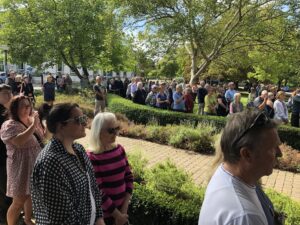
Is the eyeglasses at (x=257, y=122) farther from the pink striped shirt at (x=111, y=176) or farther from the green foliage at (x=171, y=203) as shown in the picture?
the green foliage at (x=171, y=203)

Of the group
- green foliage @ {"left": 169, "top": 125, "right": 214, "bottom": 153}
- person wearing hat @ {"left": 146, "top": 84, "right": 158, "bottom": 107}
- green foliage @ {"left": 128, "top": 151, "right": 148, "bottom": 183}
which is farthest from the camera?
person wearing hat @ {"left": 146, "top": 84, "right": 158, "bottom": 107}

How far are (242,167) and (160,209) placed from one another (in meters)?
2.69

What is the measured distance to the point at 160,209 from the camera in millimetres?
4227

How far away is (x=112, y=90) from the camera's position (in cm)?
2305

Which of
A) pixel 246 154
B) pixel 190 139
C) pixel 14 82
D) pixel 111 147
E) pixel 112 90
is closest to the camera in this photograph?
pixel 246 154

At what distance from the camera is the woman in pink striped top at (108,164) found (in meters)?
3.28

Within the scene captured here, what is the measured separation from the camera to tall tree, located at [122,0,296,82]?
52.3ft

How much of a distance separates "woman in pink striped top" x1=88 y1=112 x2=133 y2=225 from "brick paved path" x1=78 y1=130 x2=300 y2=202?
269cm

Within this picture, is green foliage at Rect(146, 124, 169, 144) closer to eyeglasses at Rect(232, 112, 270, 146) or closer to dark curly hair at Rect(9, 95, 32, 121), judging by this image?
dark curly hair at Rect(9, 95, 32, 121)

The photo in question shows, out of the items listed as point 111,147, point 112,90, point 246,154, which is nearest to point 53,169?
point 111,147

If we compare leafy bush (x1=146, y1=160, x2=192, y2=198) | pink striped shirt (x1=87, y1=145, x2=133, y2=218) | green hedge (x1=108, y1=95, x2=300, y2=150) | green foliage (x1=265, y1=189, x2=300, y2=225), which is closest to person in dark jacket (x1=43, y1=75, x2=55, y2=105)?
green hedge (x1=108, y1=95, x2=300, y2=150)

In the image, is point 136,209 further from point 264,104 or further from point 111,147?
point 264,104

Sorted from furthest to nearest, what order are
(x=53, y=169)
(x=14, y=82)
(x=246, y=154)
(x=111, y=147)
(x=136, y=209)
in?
1. (x=14, y=82)
2. (x=136, y=209)
3. (x=111, y=147)
4. (x=53, y=169)
5. (x=246, y=154)

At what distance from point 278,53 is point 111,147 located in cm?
1620
